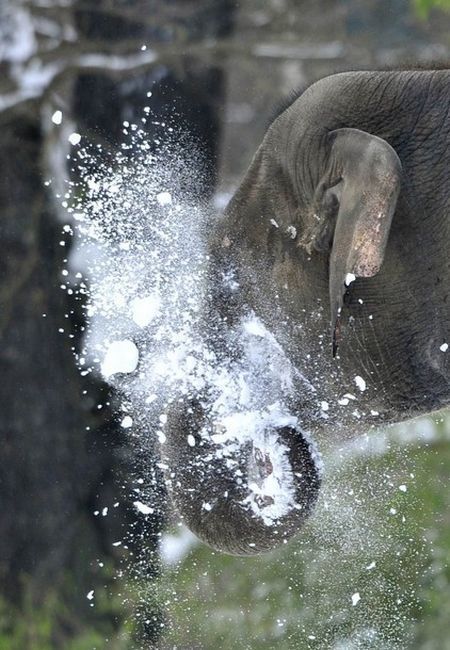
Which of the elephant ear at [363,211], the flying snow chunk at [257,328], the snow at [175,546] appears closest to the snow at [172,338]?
the flying snow chunk at [257,328]

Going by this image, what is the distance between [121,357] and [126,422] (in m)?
0.28

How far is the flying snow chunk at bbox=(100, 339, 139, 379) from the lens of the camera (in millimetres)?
2682

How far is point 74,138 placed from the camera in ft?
11.0

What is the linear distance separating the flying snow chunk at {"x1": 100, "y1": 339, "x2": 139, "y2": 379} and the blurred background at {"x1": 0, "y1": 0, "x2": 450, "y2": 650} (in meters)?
0.33

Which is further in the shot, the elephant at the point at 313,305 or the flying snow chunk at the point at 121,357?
the flying snow chunk at the point at 121,357

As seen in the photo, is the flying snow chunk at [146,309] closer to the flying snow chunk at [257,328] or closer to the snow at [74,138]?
the flying snow chunk at [257,328]

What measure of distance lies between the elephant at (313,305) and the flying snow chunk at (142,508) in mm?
640

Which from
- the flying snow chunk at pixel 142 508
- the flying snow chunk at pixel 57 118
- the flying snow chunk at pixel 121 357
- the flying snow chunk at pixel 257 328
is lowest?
the flying snow chunk at pixel 142 508

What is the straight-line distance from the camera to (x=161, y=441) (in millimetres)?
2457

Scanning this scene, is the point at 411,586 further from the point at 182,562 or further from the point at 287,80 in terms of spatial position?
the point at 287,80

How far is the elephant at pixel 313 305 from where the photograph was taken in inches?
80.8

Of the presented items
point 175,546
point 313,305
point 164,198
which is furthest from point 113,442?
point 313,305

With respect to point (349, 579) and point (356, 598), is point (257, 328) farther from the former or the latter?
point (356, 598)

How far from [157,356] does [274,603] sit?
136 centimetres
